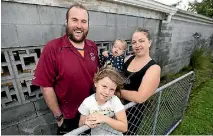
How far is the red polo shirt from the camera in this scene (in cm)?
183

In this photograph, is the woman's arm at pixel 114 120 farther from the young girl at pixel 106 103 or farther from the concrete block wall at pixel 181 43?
the concrete block wall at pixel 181 43

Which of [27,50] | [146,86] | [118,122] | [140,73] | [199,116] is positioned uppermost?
[27,50]

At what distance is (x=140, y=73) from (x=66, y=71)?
30.8 inches

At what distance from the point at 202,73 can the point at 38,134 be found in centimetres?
734

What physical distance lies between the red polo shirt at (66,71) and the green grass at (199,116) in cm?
250

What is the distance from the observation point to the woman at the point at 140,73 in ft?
5.71

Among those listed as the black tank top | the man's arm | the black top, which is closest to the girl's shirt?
the black tank top

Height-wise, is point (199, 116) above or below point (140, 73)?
below

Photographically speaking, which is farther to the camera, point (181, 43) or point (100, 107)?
point (181, 43)

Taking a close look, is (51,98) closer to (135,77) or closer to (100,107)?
(100,107)

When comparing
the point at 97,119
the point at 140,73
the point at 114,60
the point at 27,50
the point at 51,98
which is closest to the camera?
the point at 97,119

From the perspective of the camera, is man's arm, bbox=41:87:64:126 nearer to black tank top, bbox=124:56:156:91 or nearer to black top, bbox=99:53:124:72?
black top, bbox=99:53:124:72

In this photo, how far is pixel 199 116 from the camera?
4164mm

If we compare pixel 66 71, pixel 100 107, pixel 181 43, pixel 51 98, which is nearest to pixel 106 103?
pixel 100 107
